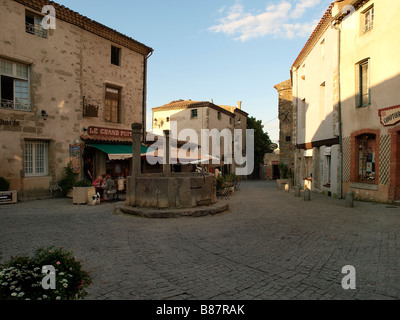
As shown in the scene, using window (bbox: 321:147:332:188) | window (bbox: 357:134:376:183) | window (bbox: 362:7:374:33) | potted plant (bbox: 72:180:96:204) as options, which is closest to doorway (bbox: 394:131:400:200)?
window (bbox: 357:134:376:183)

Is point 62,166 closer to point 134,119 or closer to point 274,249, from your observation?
point 134,119

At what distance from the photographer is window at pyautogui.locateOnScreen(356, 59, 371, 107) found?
1195 cm

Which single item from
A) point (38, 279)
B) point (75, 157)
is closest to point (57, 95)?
point (75, 157)

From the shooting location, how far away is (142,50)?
701 inches

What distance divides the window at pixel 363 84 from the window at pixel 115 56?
518 inches

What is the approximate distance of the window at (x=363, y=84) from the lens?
11945mm

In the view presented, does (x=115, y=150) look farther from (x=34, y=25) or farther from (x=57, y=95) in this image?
(x=34, y=25)

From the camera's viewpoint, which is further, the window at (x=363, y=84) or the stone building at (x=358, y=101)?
the window at (x=363, y=84)

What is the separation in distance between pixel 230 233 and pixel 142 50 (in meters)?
15.3

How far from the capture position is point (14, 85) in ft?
38.0

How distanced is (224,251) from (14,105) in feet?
37.5
